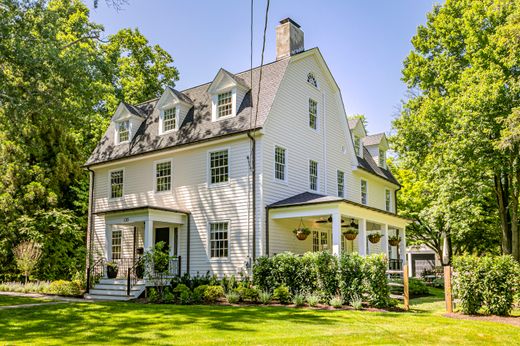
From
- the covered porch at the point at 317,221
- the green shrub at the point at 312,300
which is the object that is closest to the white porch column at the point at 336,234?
the covered porch at the point at 317,221

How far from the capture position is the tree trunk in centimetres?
2409

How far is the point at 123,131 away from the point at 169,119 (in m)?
3.15

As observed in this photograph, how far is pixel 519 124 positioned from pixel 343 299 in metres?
10.5

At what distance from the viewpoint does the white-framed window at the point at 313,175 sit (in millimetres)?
19578

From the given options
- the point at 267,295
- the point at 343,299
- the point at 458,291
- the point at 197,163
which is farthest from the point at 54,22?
the point at 458,291

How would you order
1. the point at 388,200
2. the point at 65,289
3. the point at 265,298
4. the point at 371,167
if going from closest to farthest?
the point at 265,298, the point at 65,289, the point at 371,167, the point at 388,200

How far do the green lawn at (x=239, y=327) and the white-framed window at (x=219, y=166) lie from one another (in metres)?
6.35

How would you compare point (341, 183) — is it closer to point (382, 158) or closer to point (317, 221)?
point (317, 221)

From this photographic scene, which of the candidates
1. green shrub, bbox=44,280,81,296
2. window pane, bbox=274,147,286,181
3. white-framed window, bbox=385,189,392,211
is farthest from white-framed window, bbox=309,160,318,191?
green shrub, bbox=44,280,81,296

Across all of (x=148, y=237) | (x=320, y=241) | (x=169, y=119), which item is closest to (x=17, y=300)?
(x=148, y=237)

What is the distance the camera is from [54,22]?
53.4 feet

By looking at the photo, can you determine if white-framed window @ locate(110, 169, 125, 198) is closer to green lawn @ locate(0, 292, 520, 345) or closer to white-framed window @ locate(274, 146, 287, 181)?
white-framed window @ locate(274, 146, 287, 181)

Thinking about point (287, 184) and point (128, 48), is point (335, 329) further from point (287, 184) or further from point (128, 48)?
point (128, 48)

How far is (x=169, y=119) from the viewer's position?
65.8ft
